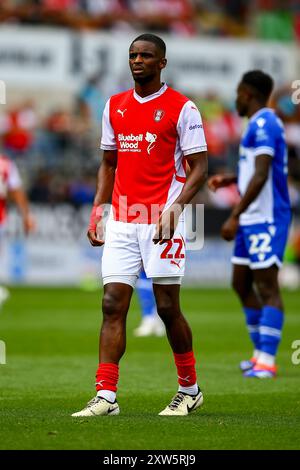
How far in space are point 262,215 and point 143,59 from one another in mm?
3410

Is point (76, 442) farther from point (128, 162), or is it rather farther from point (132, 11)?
point (132, 11)

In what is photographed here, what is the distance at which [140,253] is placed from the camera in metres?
7.73

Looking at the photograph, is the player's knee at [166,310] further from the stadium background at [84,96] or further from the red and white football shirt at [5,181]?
the stadium background at [84,96]

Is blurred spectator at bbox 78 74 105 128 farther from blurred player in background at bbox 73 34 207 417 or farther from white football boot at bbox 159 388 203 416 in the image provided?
white football boot at bbox 159 388 203 416

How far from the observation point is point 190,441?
254 inches

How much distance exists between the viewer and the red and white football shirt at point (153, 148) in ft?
25.1

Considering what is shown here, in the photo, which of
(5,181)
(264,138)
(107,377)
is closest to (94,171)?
(5,181)

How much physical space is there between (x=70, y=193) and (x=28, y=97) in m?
3.61

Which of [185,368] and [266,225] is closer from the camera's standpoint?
[185,368]

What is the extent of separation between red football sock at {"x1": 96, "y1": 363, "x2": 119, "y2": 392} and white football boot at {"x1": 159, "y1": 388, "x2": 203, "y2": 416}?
456 mm

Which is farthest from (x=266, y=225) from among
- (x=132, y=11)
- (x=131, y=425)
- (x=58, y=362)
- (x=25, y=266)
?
(x=132, y=11)

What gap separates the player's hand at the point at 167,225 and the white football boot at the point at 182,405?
1.14 m

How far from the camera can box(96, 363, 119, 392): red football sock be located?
744 cm

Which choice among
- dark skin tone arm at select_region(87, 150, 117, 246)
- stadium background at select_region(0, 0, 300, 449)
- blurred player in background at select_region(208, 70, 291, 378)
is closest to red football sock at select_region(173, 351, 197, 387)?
stadium background at select_region(0, 0, 300, 449)
